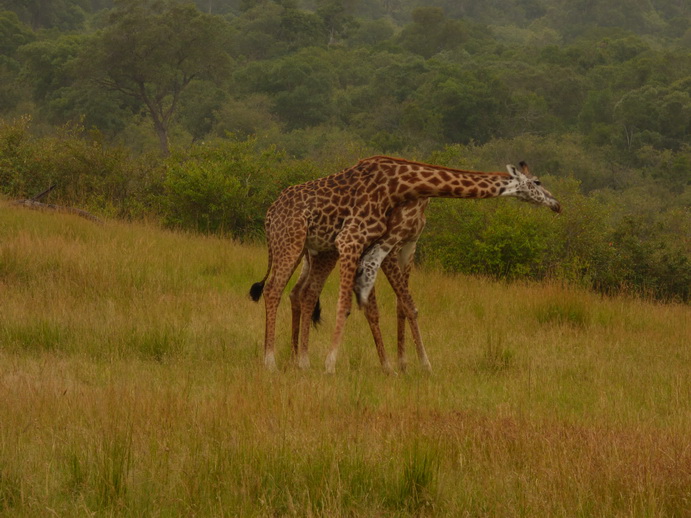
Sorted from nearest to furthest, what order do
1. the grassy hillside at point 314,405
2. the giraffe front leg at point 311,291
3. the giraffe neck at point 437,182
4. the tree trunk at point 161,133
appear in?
the grassy hillside at point 314,405, the giraffe neck at point 437,182, the giraffe front leg at point 311,291, the tree trunk at point 161,133

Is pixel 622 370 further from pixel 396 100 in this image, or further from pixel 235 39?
pixel 235 39

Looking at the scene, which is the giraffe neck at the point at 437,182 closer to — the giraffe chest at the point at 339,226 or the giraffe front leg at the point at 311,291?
the giraffe chest at the point at 339,226

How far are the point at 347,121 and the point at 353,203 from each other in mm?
43861

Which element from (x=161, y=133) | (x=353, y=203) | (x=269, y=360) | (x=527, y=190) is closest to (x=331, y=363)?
(x=269, y=360)

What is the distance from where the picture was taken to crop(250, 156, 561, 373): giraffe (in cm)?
818

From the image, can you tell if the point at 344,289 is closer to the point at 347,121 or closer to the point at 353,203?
the point at 353,203

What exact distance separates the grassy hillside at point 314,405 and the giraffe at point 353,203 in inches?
36.2

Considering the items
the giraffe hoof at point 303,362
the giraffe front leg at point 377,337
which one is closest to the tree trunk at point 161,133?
the giraffe hoof at point 303,362

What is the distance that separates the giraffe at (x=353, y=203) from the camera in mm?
8180

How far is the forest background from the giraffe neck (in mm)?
7692

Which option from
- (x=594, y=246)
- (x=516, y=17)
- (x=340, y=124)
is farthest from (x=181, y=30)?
(x=516, y=17)

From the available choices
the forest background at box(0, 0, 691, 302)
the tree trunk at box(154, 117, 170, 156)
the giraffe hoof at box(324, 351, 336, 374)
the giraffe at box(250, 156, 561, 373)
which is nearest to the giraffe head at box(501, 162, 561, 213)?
the giraffe at box(250, 156, 561, 373)

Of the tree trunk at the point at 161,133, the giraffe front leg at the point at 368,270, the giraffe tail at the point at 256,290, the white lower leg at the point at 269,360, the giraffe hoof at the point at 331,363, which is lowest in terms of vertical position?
the tree trunk at the point at 161,133

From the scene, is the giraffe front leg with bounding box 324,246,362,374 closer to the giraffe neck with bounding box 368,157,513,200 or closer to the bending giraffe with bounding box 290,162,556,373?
the bending giraffe with bounding box 290,162,556,373
